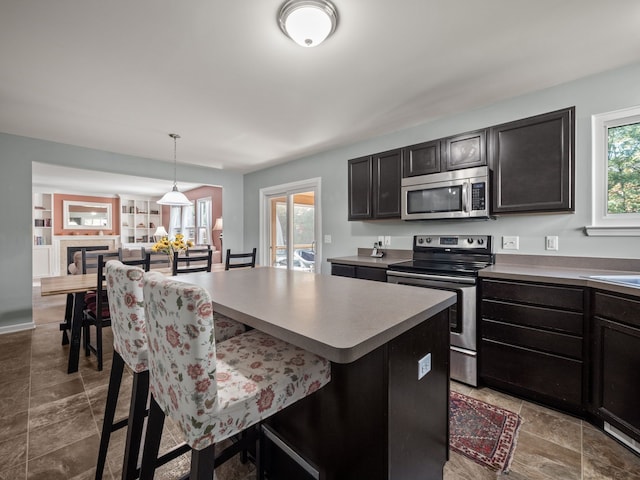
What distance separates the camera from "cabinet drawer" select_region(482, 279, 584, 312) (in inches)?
74.5

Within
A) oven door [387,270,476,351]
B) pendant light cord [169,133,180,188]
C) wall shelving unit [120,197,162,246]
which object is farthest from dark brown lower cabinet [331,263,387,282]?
wall shelving unit [120,197,162,246]

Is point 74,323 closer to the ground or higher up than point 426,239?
closer to the ground

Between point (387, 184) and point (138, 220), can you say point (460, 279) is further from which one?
point (138, 220)

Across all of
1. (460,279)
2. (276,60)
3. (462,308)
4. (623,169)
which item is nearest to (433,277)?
(460,279)

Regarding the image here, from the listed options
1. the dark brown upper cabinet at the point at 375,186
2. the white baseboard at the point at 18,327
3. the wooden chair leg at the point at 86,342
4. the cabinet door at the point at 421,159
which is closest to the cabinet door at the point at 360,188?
the dark brown upper cabinet at the point at 375,186

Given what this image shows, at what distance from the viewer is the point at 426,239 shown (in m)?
3.16

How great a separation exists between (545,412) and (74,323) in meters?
3.77

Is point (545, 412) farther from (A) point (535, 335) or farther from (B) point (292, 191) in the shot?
(B) point (292, 191)

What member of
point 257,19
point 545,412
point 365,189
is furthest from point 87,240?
point 545,412

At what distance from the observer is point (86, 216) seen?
339 inches

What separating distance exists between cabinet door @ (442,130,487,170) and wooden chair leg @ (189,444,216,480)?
2.71 metres

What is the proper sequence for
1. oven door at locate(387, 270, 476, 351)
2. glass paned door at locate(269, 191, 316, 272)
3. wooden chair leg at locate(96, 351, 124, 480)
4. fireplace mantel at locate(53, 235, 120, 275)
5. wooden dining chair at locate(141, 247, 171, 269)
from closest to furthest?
wooden chair leg at locate(96, 351, 124, 480) → oven door at locate(387, 270, 476, 351) → wooden dining chair at locate(141, 247, 171, 269) → glass paned door at locate(269, 191, 316, 272) → fireplace mantel at locate(53, 235, 120, 275)

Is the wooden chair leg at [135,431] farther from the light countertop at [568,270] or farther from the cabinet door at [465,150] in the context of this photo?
the cabinet door at [465,150]

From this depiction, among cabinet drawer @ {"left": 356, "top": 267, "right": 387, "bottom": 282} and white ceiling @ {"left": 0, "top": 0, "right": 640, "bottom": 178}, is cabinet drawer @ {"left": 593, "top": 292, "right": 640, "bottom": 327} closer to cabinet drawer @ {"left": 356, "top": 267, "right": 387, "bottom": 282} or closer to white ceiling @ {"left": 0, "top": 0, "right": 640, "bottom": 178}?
cabinet drawer @ {"left": 356, "top": 267, "right": 387, "bottom": 282}
